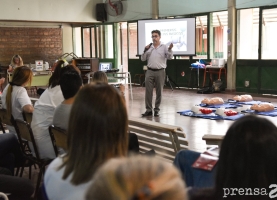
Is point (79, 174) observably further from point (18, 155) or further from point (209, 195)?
point (18, 155)

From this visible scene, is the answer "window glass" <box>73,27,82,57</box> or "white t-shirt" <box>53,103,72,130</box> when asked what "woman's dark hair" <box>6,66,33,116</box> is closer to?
"white t-shirt" <box>53,103,72,130</box>

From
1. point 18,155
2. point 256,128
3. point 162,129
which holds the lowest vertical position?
point 18,155

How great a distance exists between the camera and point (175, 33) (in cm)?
1191

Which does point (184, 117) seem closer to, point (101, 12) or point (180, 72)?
point (180, 72)

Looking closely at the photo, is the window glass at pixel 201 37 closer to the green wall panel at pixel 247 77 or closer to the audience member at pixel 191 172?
the green wall panel at pixel 247 77

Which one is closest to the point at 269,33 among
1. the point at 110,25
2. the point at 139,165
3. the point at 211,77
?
the point at 211,77

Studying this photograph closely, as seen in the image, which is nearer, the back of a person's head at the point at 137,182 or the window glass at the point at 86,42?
the back of a person's head at the point at 137,182

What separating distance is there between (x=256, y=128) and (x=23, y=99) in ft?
10.0

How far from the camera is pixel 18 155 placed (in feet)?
12.1

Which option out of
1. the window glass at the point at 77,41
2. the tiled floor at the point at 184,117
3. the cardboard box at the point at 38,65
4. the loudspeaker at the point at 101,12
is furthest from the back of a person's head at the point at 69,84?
the window glass at the point at 77,41

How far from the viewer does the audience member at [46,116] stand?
11.8 ft

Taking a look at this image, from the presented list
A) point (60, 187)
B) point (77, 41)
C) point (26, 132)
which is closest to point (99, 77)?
point (26, 132)

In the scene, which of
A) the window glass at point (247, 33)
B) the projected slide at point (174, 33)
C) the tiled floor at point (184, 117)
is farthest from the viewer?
the projected slide at point (174, 33)

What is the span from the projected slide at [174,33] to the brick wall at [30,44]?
540 cm
